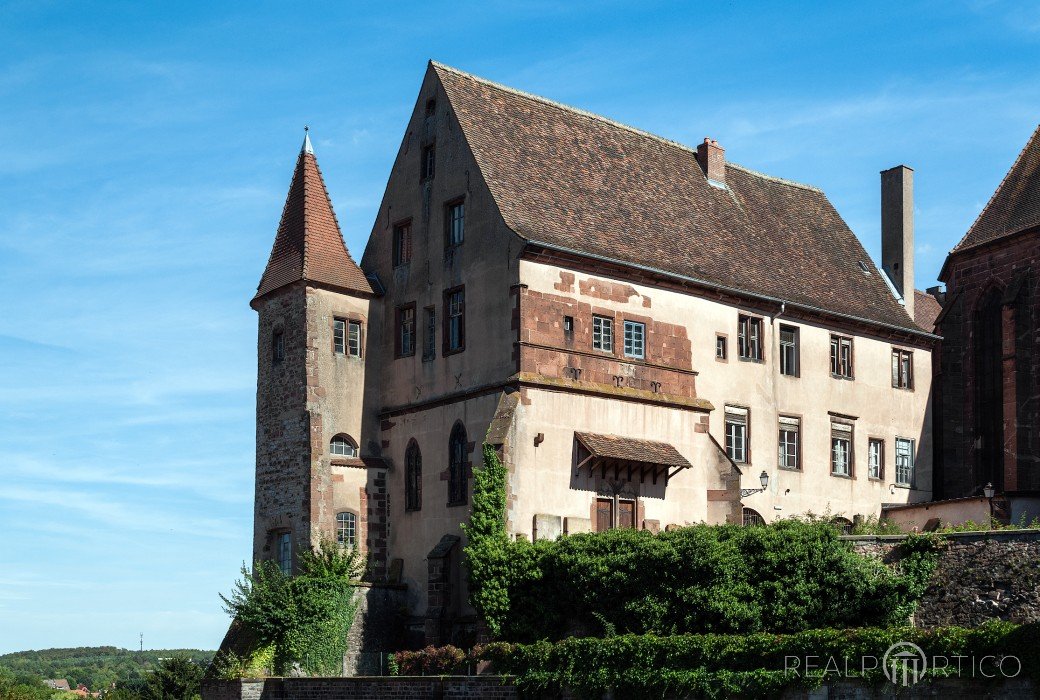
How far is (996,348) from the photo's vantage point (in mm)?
52312

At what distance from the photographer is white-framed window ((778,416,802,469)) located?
45.6m

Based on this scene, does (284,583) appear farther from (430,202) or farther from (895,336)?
(895,336)

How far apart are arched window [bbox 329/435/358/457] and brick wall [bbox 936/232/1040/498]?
19.4 m

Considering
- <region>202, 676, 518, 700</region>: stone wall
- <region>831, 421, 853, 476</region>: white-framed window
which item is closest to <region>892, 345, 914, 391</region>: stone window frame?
<region>831, 421, 853, 476</region>: white-framed window

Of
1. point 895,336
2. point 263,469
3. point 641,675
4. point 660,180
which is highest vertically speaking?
→ point 660,180

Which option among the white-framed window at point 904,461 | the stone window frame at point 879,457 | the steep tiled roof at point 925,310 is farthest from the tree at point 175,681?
the steep tiled roof at point 925,310

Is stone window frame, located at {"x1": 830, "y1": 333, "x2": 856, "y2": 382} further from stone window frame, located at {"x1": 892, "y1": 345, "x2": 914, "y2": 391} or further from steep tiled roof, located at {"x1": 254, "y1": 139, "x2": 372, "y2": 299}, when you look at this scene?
steep tiled roof, located at {"x1": 254, "y1": 139, "x2": 372, "y2": 299}

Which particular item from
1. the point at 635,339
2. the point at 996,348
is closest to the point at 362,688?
the point at 635,339

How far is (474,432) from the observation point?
40.4m

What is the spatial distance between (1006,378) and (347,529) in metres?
22.7

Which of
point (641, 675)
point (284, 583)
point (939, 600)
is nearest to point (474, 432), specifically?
point (284, 583)

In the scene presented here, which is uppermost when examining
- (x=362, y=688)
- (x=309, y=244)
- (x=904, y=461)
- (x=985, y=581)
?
(x=309, y=244)

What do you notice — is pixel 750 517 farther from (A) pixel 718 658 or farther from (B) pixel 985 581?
(A) pixel 718 658

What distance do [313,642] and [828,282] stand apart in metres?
20.3
